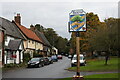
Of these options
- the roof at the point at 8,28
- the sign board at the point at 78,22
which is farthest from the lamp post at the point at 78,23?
the roof at the point at 8,28

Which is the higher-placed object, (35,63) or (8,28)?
(8,28)

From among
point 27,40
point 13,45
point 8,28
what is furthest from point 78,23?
point 27,40

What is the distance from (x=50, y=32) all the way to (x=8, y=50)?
6565cm

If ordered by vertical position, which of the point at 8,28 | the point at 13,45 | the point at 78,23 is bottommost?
the point at 13,45

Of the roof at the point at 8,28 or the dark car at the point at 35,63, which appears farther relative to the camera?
the roof at the point at 8,28

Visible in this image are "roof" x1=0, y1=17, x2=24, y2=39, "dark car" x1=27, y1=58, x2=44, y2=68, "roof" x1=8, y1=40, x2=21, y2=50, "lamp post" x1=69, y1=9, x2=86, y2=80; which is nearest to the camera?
"lamp post" x1=69, y1=9, x2=86, y2=80

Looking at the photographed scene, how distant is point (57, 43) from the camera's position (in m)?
112

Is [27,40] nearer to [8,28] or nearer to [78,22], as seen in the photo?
[8,28]

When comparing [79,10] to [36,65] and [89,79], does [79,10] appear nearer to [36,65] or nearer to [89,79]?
[89,79]

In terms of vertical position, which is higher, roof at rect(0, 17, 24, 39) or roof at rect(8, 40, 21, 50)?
roof at rect(0, 17, 24, 39)

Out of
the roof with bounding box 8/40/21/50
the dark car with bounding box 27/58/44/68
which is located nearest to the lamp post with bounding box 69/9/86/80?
the dark car with bounding box 27/58/44/68

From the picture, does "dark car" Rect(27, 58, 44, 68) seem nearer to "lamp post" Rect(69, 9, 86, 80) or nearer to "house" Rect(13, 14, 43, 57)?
"house" Rect(13, 14, 43, 57)

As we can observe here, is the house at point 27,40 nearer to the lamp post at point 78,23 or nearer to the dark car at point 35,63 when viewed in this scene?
the dark car at point 35,63

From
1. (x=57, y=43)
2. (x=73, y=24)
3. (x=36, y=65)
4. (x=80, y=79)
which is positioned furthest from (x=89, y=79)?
(x=57, y=43)
